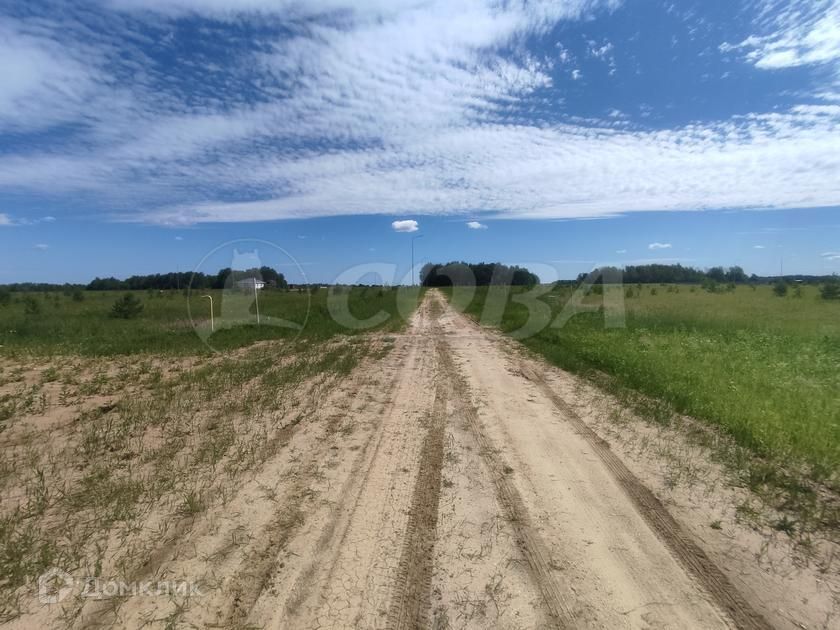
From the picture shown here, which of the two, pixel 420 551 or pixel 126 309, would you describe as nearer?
pixel 420 551

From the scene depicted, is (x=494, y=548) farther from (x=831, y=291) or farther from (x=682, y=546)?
A: (x=831, y=291)

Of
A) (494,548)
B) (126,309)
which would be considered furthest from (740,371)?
(126,309)

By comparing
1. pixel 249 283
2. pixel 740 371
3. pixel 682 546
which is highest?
pixel 249 283

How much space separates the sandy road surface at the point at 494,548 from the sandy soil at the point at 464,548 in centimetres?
1

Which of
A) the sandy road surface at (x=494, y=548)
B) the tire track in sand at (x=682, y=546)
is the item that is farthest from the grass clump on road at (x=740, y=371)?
the sandy road surface at (x=494, y=548)

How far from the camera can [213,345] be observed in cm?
1120

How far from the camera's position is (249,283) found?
1346 centimetres

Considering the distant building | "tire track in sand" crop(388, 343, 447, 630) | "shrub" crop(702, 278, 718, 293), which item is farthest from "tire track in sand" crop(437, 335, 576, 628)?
"shrub" crop(702, 278, 718, 293)

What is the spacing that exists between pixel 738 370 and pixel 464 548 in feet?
22.7

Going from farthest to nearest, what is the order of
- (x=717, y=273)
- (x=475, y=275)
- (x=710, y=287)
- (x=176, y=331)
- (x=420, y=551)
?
1. (x=717, y=273)
2. (x=475, y=275)
3. (x=710, y=287)
4. (x=176, y=331)
5. (x=420, y=551)

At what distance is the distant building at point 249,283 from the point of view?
43.5 ft

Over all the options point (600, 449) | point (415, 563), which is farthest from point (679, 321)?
point (415, 563)

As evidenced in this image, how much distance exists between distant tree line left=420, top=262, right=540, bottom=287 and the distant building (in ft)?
46.5

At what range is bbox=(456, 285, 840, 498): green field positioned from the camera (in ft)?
15.3
